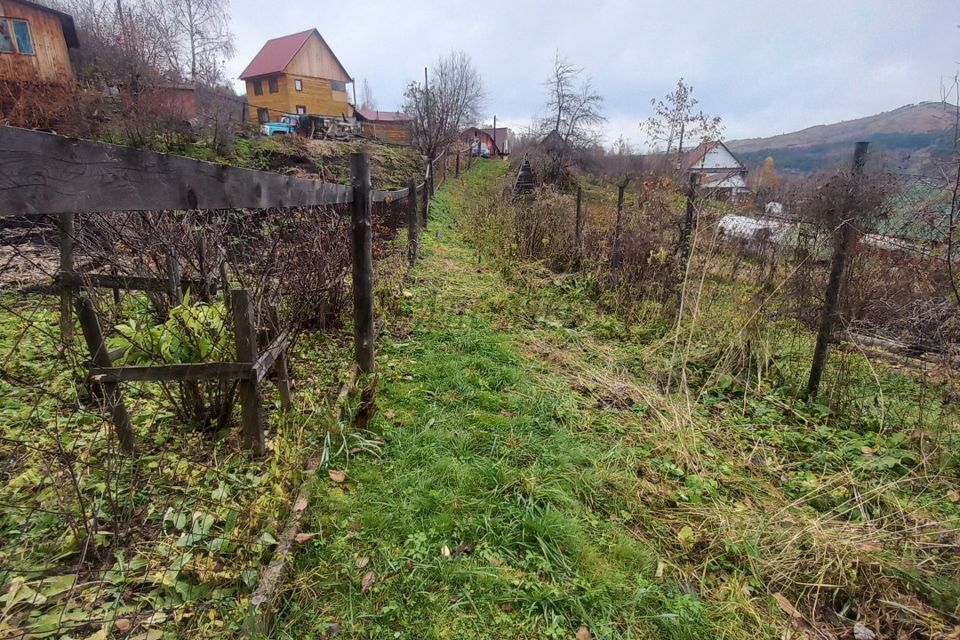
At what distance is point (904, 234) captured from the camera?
16.2 feet

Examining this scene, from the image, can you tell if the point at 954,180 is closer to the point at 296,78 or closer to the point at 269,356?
the point at 269,356

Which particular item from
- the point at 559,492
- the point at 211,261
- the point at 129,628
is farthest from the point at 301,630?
the point at 211,261

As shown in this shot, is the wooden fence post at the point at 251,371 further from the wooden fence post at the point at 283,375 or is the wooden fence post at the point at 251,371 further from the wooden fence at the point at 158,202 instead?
the wooden fence post at the point at 283,375

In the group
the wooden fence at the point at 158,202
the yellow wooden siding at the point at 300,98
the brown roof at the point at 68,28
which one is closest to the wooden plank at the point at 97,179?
the wooden fence at the point at 158,202

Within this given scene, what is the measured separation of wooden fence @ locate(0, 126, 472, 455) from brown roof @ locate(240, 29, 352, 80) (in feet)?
113

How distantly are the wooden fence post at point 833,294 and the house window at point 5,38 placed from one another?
2445 centimetres

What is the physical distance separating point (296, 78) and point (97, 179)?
36.9 m

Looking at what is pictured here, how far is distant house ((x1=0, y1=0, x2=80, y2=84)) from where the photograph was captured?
48.8 feet

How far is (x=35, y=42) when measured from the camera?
1670 centimetres

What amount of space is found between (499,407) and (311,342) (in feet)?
6.84

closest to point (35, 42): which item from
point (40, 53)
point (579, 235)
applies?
point (40, 53)

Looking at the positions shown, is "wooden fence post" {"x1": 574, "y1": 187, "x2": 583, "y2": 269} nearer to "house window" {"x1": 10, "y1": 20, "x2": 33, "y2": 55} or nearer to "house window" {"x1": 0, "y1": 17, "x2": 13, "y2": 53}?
"house window" {"x1": 0, "y1": 17, "x2": 13, "y2": 53}

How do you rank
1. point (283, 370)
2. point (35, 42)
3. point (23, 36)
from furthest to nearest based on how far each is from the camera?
point (35, 42), point (23, 36), point (283, 370)

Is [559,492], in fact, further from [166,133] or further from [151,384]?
[166,133]
